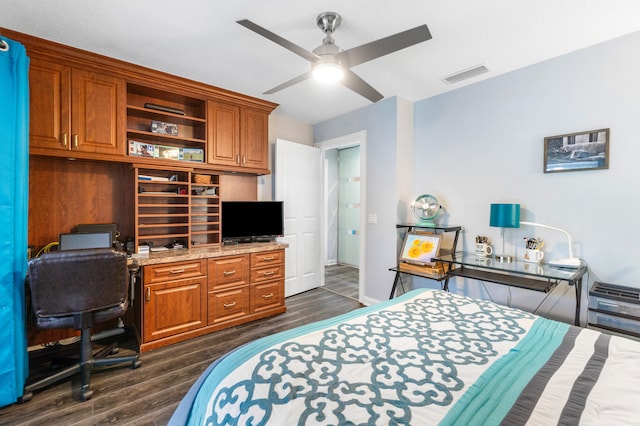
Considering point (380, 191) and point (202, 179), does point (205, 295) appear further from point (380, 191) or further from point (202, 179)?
point (380, 191)

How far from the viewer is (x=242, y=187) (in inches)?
150

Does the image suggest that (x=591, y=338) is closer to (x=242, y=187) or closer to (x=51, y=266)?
(x=51, y=266)

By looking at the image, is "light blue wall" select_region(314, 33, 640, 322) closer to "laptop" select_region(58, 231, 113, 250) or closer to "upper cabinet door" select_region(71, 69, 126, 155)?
"upper cabinet door" select_region(71, 69, 126, 155)

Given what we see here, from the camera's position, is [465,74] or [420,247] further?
[420,247]

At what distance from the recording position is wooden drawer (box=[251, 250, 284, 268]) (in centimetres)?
324

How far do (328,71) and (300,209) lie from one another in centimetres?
242

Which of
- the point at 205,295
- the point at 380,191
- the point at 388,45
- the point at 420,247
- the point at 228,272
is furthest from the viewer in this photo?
the point at 380,191

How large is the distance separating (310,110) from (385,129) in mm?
1067

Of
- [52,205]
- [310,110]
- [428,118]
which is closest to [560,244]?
[428,118]

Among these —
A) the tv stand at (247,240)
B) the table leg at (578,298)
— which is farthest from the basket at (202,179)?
the table leg at (578,298)

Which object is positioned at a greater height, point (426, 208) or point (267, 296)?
point (426, 208)

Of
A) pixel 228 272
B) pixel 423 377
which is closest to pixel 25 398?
pixel 228 272

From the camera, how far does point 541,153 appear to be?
2611 mm

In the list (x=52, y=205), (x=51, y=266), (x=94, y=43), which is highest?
(x=94, y=43)
